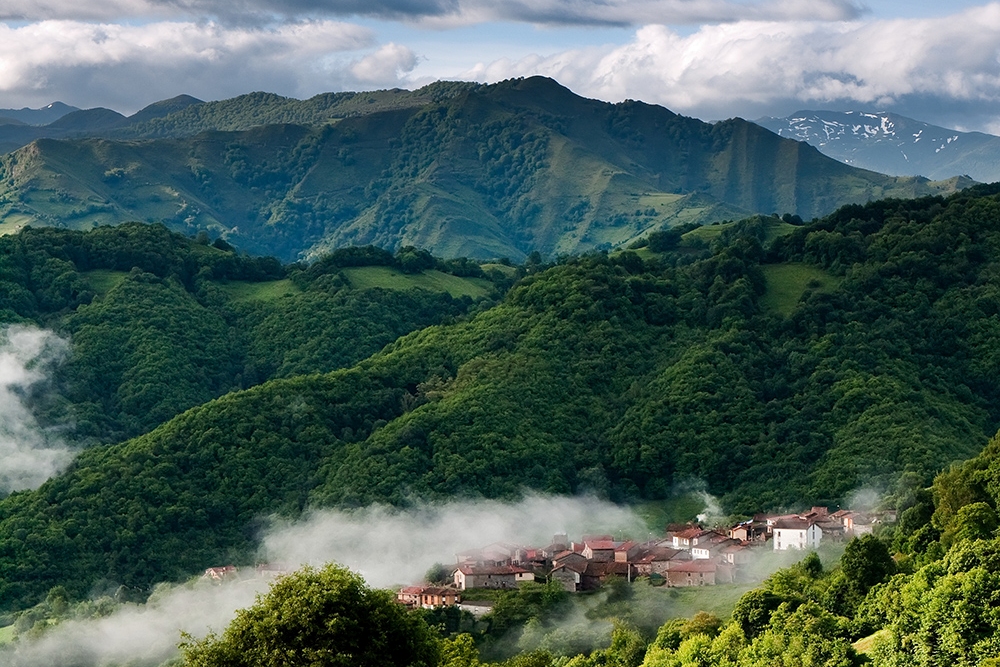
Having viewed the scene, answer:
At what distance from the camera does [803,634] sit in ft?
169

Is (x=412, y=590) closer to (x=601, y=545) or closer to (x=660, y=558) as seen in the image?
(x=601, y=545)

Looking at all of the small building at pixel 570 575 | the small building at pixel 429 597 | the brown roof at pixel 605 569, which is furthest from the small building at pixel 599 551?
the small building at pixel 429 597

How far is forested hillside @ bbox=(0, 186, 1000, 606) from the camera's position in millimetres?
94438

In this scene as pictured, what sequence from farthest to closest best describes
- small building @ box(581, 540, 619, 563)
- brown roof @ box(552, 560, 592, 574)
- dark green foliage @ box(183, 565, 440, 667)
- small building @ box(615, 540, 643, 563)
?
small building @ box(581, 540, 619, 563), small building @ box(615, 540, 643, 563), brown roof @ box(552, 560, 592, 574), dark green foliage @ box(183, 565, 440, 667)

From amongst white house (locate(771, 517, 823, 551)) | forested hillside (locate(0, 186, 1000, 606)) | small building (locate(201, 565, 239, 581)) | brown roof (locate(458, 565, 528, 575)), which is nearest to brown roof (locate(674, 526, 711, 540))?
white house (locate(771, 517, 823, 551))

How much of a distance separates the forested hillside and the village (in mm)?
8817

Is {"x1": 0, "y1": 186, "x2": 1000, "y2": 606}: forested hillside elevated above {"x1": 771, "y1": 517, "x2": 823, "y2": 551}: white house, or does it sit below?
above

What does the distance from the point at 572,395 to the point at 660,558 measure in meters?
28.6

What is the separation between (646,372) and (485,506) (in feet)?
69.0

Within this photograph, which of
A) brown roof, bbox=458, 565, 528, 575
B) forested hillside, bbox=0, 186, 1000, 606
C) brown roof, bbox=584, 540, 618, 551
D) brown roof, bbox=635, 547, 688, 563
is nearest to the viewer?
brown roof, bbox=458, 565, 528, 575

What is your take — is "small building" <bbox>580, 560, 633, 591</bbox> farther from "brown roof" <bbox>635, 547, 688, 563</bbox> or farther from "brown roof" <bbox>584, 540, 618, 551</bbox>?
"brown roof" <bbox>584, 540, 618, 551</bbox>

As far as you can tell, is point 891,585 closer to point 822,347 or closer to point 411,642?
point 411,642

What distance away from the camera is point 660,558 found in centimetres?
8075

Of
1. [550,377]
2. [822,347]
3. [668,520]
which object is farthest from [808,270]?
[668,520]
